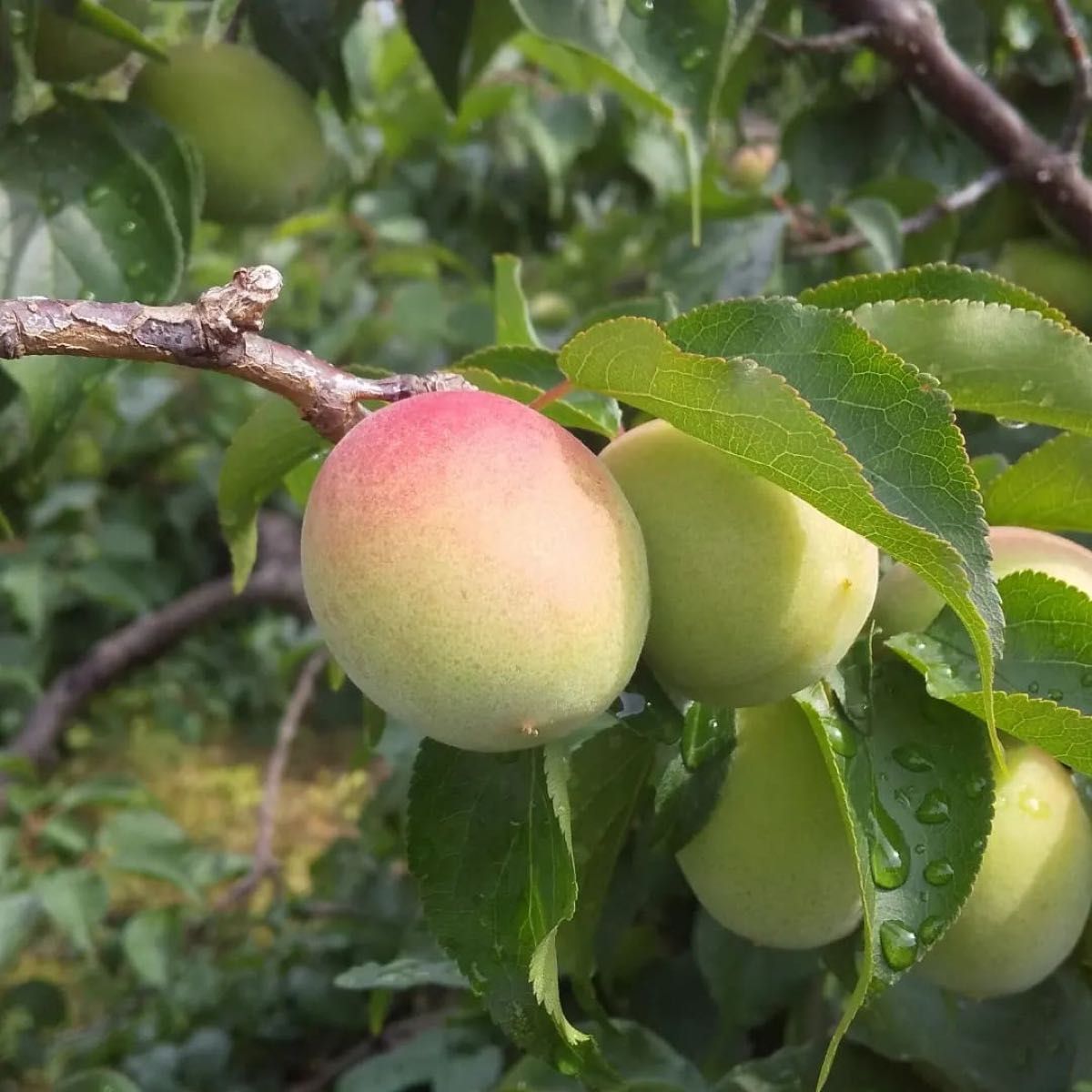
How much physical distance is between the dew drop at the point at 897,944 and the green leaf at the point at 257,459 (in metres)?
0.33

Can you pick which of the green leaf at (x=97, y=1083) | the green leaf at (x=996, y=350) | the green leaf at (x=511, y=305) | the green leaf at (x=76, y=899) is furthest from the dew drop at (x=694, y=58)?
the green leaf at (x=76, y=899)

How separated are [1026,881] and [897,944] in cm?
12

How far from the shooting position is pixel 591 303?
1890mm

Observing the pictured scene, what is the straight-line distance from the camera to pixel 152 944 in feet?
4.17

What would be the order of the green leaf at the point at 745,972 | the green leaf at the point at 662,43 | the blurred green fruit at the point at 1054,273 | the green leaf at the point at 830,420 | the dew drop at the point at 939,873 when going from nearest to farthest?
the green leaf at the point at 830,420, the dew drop at the point at 939,873, the green leaf at the point at 662,43, the green leaf at the point at 745,972, the blurred green fruit at the point at 1054,273

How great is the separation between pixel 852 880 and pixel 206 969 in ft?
3.39

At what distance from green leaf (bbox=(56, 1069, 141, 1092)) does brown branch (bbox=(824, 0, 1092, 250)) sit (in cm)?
102

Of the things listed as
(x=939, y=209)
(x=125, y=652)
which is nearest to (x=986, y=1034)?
(x=939, y=209)

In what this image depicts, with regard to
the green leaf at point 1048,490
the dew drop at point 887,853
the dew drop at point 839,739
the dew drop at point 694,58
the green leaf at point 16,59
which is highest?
the dew drop at point 694,58

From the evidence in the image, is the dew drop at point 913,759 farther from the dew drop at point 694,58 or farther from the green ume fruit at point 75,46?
A: the green ume fruit at point 75,46

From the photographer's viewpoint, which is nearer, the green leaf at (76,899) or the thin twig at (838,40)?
the thin twig at (838,40)

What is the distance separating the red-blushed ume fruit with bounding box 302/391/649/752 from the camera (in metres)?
0.38

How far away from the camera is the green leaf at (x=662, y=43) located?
65cm

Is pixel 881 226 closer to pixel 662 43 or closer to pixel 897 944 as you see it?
pixel 662 43
